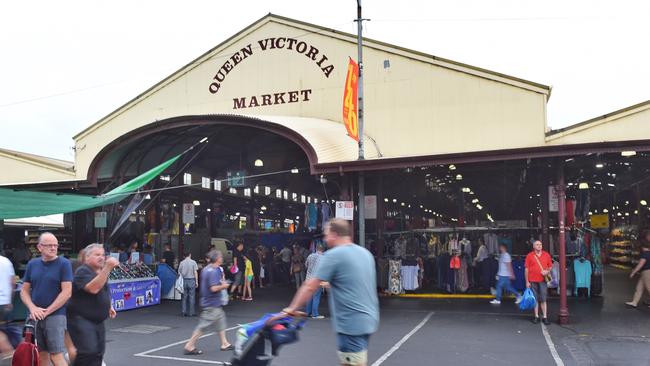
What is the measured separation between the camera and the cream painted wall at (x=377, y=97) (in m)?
16.1

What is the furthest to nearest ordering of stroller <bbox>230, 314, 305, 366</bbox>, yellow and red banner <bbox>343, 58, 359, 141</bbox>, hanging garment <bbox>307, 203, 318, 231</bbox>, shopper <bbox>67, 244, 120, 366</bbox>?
1. hanging garment <bbox>307, 203, 318, 231</bbox>
2. yellow and red banner <bbox>343, 58, 359, 141</bbox>
3. shopper <bbox>67, 244, 120, 366</bbox>
4. stroller <bbox>230, 314, 305, 366</bbox>

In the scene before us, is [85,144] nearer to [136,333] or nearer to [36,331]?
[136,333]

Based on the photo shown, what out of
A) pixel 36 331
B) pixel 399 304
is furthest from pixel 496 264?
pixel 36 331

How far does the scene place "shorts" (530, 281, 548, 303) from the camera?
11391 mm

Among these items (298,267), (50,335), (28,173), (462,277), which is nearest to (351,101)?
(298,267)

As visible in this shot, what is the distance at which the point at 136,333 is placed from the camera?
10648mm

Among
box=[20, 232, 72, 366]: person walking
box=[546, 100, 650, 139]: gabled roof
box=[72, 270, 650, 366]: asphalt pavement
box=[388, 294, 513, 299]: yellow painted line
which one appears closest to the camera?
box=[20, 232, 72, 366]: person walking

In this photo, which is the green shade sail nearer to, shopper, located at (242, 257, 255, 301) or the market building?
the market building

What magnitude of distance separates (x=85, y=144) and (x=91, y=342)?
17.6 metres

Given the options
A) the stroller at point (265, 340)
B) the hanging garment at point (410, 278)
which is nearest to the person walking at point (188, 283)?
the hanging garment at point (410, 278)

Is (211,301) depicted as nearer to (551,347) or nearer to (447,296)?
(551,347)

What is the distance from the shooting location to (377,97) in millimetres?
17672

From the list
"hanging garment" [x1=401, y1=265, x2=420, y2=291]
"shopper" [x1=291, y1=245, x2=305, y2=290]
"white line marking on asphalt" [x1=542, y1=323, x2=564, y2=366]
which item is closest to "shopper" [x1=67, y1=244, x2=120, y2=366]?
"white line marking on asphalt" [x1=542, y1=323, x2=564, y2=366]

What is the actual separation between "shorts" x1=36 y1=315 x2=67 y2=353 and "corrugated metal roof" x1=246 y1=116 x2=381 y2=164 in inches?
334
